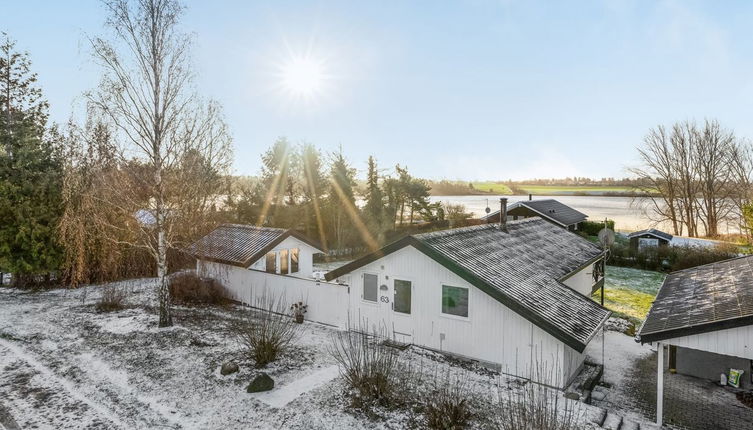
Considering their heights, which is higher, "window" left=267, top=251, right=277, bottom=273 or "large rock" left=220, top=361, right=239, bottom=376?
"window" left=267, top=251, right=277, bottom=273

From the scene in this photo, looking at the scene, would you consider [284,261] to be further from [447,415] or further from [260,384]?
[447,415]

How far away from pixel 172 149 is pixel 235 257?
5.85 metres

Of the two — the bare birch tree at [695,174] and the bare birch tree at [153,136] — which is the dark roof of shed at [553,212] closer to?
the bare birch tree at [695,174]

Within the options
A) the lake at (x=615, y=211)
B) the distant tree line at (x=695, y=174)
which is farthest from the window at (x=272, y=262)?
the distant tree line at (x=695, y=174)

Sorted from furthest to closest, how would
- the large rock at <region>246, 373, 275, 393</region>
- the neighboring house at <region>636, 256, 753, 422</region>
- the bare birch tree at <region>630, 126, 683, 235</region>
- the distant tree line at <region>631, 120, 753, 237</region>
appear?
the bare birch tree at <region>630, 126, 683, 235</region> → the distant tree line at <region>631, 120, 753, 237</region> → the large rock at <region>246, 373, 275, 393</region> → the neighboring house at <region>636, 256, 753, 422</region>

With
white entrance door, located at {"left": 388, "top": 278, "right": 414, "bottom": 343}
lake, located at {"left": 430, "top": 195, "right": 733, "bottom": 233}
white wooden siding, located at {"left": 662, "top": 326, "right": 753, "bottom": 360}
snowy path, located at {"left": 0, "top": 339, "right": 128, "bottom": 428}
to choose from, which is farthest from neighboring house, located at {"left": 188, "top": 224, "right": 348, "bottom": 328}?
lake, located at {"left": 430, "top": 195, "right": 733, "bottom": 233}

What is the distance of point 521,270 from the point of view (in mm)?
12758

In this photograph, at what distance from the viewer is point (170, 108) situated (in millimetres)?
13148

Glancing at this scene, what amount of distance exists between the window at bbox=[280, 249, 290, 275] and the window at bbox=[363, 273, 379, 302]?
717cm

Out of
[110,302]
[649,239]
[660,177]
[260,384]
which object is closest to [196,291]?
[110,302]

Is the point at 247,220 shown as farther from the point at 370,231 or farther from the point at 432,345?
the point at 432,345

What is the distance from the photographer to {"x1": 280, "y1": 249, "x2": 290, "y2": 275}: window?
19.1 meters

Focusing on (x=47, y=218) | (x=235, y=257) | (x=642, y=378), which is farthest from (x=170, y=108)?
(x=642, y=378)

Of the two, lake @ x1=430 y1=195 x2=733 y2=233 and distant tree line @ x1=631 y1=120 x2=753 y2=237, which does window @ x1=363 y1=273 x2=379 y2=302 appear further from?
distant tree line @ x1=631 y1=120 x2=753 y2=237
